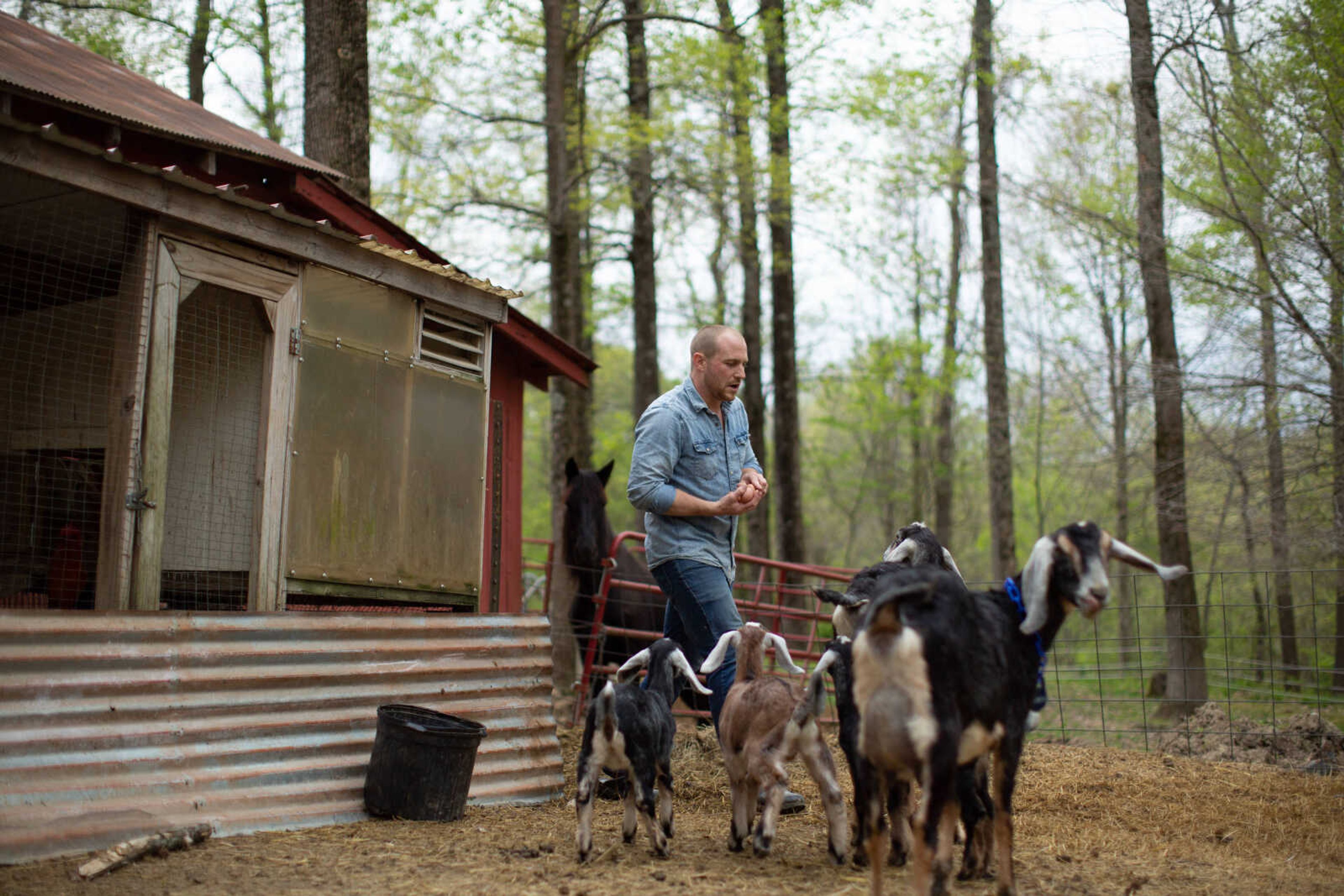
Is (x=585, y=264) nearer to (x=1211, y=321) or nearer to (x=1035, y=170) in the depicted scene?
(x=1211, y=321)

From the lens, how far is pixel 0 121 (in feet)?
15.6

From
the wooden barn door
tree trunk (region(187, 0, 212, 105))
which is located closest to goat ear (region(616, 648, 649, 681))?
the wooden barn door

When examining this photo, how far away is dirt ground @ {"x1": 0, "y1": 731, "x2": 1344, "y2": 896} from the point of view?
424 cm

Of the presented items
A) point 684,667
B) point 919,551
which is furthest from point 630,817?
point 919,551

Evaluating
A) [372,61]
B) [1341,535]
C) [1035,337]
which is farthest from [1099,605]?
[1035,337]

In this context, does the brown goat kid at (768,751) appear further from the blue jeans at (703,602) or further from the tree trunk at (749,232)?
the tree trunk at (749,232)

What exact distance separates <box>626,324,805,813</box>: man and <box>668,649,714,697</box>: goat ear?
199 millimetres

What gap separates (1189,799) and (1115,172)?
1869cm

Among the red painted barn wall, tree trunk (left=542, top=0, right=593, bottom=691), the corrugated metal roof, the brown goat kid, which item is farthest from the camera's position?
tree trunk (left=542, top=0, right=593, bottom=691)

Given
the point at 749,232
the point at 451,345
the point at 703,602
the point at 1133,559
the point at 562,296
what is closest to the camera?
the point at 1133,559

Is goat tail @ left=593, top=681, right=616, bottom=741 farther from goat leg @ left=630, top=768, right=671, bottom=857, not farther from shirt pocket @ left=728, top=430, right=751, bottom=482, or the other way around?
shirt pocket @ left=728, top=430, right=751, bottom=482

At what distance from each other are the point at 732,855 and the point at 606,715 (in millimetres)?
926

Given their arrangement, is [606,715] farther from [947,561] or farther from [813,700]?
[947,561]

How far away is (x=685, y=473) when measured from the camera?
570 cm
